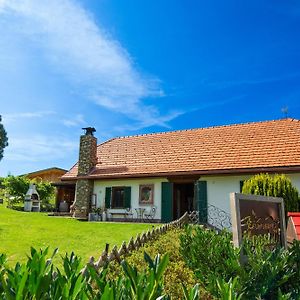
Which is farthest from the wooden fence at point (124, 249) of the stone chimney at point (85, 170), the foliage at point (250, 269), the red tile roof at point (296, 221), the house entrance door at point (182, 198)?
the stone chimney at point (85, 170)

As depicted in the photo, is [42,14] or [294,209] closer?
[42,14]

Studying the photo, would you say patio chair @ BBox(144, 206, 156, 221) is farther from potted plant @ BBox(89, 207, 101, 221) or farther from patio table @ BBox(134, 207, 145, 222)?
potted plant @ BBox(89, 207, 101, 221)

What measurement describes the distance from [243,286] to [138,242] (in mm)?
4459

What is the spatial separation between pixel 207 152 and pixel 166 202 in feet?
12.7

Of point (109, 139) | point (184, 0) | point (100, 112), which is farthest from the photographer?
point (109, 139)

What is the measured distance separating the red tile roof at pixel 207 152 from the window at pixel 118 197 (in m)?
1.04

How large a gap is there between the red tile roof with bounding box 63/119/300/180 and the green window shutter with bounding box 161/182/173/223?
0.83 meters

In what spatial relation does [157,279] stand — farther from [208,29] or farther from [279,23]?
[279,23]

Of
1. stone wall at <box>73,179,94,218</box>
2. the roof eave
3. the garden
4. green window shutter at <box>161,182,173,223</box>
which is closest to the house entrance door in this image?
green window shutter at <box>161,182,173,223</box>

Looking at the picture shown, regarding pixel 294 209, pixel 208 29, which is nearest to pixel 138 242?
pixel 294 209

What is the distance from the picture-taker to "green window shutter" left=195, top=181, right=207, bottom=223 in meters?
17.1

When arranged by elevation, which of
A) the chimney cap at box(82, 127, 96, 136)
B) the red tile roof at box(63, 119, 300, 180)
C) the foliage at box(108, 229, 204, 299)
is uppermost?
the chimney cap at box(82, 127, 96, 136)

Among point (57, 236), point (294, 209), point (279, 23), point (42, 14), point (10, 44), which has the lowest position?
point (57, 236)

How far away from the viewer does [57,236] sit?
440 inches
